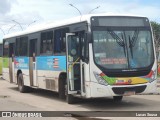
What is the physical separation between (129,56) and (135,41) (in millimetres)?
607

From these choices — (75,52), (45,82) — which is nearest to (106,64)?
(75,52)

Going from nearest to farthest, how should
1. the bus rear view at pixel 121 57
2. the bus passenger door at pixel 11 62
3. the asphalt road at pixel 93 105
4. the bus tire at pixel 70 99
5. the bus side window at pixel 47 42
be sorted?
the bus rear view at pixel 121 57, the asphalt road at pixel 93 105, the bus tire at pixel 70 99, the bus side window at pixel 47 42, the bus passenger door at pixel 11 62

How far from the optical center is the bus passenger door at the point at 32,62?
60.5 ft

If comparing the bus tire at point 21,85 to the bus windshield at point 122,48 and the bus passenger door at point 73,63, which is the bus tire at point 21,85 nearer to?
the bus passenger door at point 73,63

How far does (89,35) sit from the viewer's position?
13.1m

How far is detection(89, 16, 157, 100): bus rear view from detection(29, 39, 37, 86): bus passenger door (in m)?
5.78

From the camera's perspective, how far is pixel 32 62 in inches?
737

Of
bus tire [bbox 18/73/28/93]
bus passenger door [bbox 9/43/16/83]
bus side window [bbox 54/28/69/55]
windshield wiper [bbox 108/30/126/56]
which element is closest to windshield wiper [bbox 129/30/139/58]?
windshield wiper [bbox 108/30/126/56]

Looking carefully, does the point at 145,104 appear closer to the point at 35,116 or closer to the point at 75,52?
the point at 75,52

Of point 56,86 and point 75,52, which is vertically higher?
point 75,52

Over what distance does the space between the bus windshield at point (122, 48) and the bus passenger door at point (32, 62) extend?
5.79 meters

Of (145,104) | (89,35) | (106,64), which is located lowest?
(145,104)

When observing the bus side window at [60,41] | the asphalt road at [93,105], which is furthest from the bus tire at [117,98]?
the bus side window at [60,41]

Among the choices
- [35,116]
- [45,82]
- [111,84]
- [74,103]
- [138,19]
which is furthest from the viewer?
[45,82]
